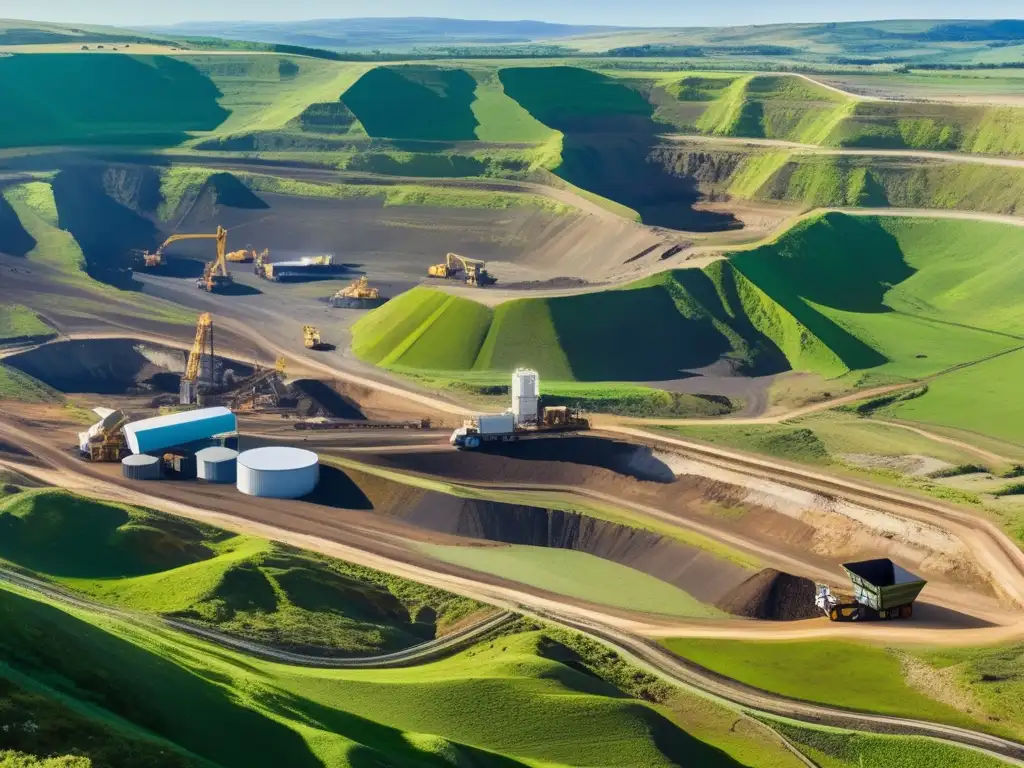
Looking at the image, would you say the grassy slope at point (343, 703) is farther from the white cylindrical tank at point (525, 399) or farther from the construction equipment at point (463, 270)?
the construction equipment at point (463, 270)

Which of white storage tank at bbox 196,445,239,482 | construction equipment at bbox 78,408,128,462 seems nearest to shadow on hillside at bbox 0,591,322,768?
white storage tank at bbox 196,445,239,482

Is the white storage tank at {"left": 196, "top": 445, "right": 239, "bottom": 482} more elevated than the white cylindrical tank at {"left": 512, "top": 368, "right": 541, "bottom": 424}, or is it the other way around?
the white cylindrical tank at {"left": 512, "top": 368, "right": 541, "bottom": 424}

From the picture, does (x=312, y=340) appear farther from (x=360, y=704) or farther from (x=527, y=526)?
(x=360, y=704)

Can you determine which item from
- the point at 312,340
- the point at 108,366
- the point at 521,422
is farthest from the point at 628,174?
the point at 521,422

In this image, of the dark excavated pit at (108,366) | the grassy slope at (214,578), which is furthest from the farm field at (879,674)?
the dark excavated pit at (108,366)

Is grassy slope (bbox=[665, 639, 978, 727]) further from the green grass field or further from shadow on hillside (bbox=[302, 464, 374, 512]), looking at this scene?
shadow on hillside (bbox=[302, 464, 374, 512])

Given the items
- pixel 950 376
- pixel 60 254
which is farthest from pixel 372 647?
pixel 60 254
